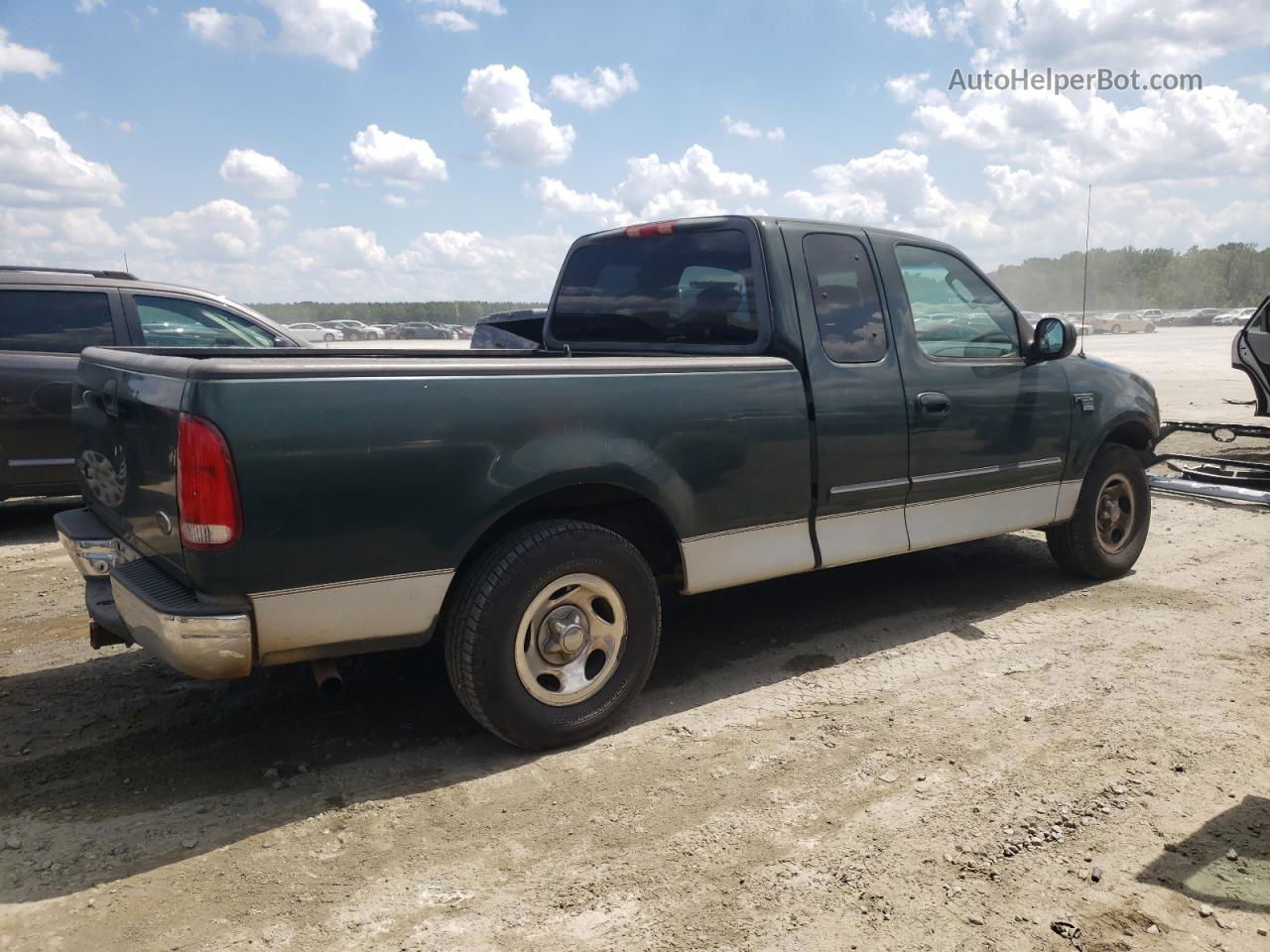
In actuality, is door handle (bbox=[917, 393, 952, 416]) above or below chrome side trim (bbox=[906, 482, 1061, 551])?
above

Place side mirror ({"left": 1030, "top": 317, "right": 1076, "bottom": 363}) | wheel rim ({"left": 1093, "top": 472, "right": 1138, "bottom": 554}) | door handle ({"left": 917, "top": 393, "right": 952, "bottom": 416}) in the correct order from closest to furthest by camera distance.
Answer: door handle ({"left": 917, "top": 393, "right": 952, "bottom": 416})
side mirror ({"left": 1030, "top": 317, "right": 1076, "bottom": 363})
wheel rim ({"left": 1093, "top": 472, "right": 1138, "bottom": 554})

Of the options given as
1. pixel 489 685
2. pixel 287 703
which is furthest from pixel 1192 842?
pixel 287 703

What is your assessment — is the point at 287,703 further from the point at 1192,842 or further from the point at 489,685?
the point at 1192,842

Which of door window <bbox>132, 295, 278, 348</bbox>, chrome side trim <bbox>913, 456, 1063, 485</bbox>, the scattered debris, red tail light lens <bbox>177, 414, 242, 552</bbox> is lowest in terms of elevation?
the scattered debris

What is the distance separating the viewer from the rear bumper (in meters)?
2.87

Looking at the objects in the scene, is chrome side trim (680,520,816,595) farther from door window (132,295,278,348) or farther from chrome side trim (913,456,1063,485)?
door window (132,295,278,348)

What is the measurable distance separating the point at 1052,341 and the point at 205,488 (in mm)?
4110

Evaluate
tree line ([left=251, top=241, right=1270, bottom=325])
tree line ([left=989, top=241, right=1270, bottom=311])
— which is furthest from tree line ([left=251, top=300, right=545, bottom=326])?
Answer: tree line ([left=989, top=241, right=1270, bottom=311])

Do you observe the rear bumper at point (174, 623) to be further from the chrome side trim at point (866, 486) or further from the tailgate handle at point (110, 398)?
the chrome side trim at point (866, 486)

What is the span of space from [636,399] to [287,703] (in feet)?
6.22

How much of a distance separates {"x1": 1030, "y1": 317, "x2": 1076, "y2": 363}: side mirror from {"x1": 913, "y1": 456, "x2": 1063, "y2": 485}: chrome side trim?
0.53 m

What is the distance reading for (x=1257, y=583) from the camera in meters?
5.71

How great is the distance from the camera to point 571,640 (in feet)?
11.5

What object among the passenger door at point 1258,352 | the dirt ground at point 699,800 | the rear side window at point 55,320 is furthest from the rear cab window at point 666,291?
the passenger door at point 1258,352
